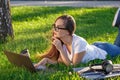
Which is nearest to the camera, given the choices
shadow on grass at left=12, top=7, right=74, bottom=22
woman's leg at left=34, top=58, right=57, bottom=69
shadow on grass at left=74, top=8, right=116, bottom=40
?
woman's leg at left=34, top=58, right=57, bottom=69

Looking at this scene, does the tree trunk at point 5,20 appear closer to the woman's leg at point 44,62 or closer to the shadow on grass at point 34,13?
the woman's leg at point 44,62

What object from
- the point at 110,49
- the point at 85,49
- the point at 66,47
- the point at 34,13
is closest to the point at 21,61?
the point at 66,47

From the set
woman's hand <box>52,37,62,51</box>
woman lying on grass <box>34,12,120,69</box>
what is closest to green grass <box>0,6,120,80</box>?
woman lying on grass <box>34,12,120,69</box>

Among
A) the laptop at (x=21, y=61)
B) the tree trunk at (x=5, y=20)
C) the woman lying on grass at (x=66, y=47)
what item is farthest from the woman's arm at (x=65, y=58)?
the tree trunk at (x=5, y=20)

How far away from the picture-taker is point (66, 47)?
20.6ft

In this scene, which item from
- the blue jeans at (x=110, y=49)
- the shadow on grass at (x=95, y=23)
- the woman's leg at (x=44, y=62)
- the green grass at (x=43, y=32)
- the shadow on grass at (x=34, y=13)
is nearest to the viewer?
the green grass at (x=43, y=32)

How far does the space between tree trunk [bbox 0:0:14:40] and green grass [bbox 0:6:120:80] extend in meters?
0.19

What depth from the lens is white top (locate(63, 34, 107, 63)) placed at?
241 inches

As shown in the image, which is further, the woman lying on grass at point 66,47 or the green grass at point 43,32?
the woman lying on grass at point 66,47

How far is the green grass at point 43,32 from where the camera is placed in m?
5.70

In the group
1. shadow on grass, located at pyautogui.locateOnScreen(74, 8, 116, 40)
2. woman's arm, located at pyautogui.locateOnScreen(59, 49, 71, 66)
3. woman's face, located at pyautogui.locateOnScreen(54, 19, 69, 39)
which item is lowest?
shadow on grass, located at pyautogui.locateOnScreen(74, 8, 116, 40)

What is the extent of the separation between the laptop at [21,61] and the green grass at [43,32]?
Answer: 0.07 metres

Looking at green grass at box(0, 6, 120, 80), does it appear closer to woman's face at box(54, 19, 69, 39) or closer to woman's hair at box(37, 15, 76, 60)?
woman's hair at box(37, 15, 76, 60)

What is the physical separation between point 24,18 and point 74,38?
17.8 ft
